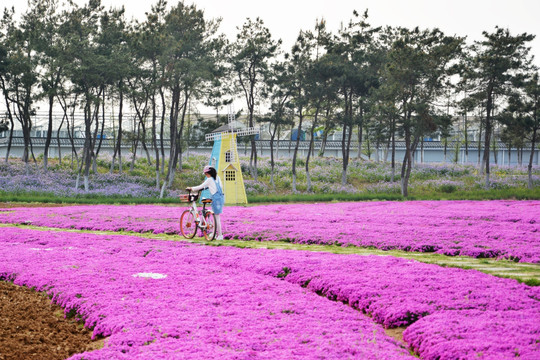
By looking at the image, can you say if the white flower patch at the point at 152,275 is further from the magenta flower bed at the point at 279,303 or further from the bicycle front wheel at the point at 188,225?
the bicycle front wheel at the point at 188,225

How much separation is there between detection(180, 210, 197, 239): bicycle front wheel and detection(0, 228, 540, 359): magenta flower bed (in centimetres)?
448

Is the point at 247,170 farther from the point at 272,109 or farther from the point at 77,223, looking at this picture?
the point at 77,223

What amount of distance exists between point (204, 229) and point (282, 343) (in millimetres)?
11694

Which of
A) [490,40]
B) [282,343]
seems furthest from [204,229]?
[490,40]

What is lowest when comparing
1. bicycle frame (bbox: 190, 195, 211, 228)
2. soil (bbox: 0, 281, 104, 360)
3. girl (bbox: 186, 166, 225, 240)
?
soil (bbox: 0, 281, 104, 360)

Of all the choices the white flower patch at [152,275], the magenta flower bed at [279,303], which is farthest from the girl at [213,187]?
the white flower patch at [152,275]

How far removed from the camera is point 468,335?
7.03 meters

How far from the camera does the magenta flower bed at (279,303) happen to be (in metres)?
6.80

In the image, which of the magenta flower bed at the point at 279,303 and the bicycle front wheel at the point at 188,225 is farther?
the bicycle front wheel at the point at 188,225

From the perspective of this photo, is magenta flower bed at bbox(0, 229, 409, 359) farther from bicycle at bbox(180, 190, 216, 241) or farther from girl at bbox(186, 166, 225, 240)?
bicycle at bbox(180, 190, 216, 241)

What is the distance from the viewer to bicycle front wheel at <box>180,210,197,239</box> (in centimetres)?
1889

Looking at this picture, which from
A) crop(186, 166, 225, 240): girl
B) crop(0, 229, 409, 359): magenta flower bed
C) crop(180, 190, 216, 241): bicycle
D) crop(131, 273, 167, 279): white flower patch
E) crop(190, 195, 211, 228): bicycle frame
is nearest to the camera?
crop(0, 229, 409, 359): magenta flower bed

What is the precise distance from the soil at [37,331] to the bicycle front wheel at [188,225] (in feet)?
28.9

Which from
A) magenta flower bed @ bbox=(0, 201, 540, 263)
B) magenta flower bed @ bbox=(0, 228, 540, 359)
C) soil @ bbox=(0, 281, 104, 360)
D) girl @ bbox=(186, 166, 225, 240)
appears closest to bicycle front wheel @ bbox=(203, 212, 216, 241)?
girl @ bbox=(186, 166, 225, 240)
